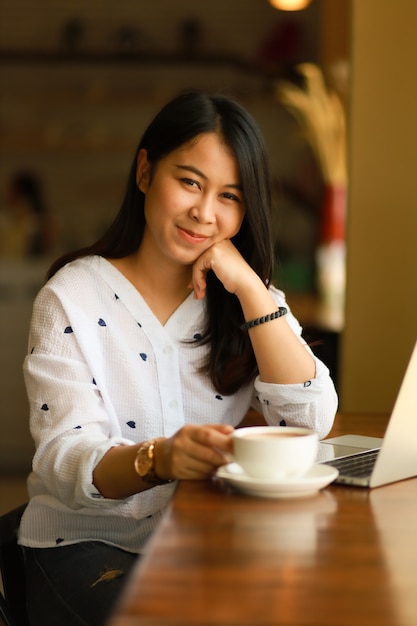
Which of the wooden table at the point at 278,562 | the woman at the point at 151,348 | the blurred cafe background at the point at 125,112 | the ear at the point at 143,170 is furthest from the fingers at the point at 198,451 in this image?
the blurred cafe background at the point at 125,112

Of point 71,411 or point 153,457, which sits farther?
point 71,411

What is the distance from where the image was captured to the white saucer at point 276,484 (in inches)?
44.7

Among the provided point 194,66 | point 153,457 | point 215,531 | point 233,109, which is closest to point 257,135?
point 233,109

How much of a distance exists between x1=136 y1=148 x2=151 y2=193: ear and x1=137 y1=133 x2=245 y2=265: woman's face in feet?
0.19

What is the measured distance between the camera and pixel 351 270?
103 inches

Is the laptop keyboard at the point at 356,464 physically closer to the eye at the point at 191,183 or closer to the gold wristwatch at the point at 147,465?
the gold wristwatch at the point at 147,465

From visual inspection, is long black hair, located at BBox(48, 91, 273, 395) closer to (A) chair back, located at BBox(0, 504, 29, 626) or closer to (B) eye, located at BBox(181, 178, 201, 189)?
(B) eye, located at BBox(181, 178, 201, 189)

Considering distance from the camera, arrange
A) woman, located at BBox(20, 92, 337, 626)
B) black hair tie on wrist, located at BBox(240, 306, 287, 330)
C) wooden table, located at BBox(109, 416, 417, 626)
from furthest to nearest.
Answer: black hair tie on wrist, located at BBox(240, 306, 287, 330) → woman, located at BBox(20, 92, 337, 626) → wooden table, located at BBox(109, 416, 417, 626)

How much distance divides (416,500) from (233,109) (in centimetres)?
81

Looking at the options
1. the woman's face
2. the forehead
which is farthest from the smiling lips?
the forehead

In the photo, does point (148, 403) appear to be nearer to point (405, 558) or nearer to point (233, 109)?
point (233, 109)

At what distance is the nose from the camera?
65.4 inches

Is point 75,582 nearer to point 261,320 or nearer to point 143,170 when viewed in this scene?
point 261,320

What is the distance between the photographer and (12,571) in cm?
155
